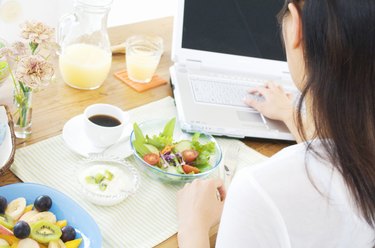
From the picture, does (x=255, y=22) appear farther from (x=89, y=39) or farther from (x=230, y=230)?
(x=230, y=230)

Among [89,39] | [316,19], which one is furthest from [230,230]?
[89,39]

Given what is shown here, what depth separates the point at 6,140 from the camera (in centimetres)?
95

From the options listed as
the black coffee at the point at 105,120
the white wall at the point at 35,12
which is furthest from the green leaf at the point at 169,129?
the white wall at the point at 35,12

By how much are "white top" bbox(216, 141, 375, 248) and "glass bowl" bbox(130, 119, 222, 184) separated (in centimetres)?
30

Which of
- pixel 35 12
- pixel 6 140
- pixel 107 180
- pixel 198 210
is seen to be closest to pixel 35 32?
pixel 6 140

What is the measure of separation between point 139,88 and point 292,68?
2.13 ft

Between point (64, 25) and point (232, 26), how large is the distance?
0.45 m

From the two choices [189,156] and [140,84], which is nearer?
[189,156]

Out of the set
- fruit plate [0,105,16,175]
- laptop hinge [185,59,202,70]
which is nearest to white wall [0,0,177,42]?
laptop hinge [185,59,202,70]

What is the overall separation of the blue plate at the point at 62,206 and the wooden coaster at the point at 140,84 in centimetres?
52

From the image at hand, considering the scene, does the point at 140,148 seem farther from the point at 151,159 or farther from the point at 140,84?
the point at 140,84

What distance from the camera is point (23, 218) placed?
815mm

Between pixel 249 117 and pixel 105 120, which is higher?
pixel 105 120

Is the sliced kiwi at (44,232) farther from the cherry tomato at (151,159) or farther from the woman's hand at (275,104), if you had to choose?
the woman's hand at (275,104)
